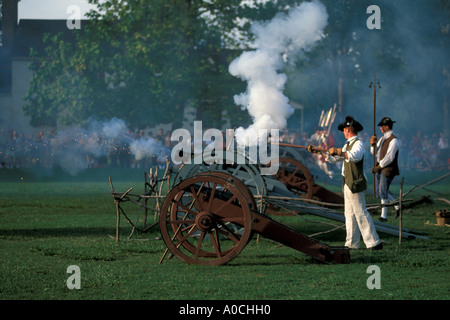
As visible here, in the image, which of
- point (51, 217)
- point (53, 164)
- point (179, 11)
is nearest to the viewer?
point (51, 217)

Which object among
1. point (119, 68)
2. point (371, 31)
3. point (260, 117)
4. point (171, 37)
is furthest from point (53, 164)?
point (371, 31)

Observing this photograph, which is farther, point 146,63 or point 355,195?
point 146,63

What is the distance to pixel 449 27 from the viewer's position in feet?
119

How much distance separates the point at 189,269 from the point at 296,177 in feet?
20.9

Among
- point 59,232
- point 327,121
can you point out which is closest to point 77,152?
point 327,121

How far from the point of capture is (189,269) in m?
7.47

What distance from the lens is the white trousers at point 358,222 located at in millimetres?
8758

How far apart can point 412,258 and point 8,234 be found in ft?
18.6

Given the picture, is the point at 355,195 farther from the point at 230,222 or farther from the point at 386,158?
the point at 386,158

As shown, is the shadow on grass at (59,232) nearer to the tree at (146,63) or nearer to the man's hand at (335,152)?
the man's hand at (335,152)

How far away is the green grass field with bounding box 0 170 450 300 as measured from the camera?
20.6 feet

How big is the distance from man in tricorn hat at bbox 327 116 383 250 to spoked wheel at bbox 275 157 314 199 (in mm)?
4243

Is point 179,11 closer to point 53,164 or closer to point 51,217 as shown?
point 53,164

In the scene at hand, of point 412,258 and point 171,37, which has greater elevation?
point 171,37
